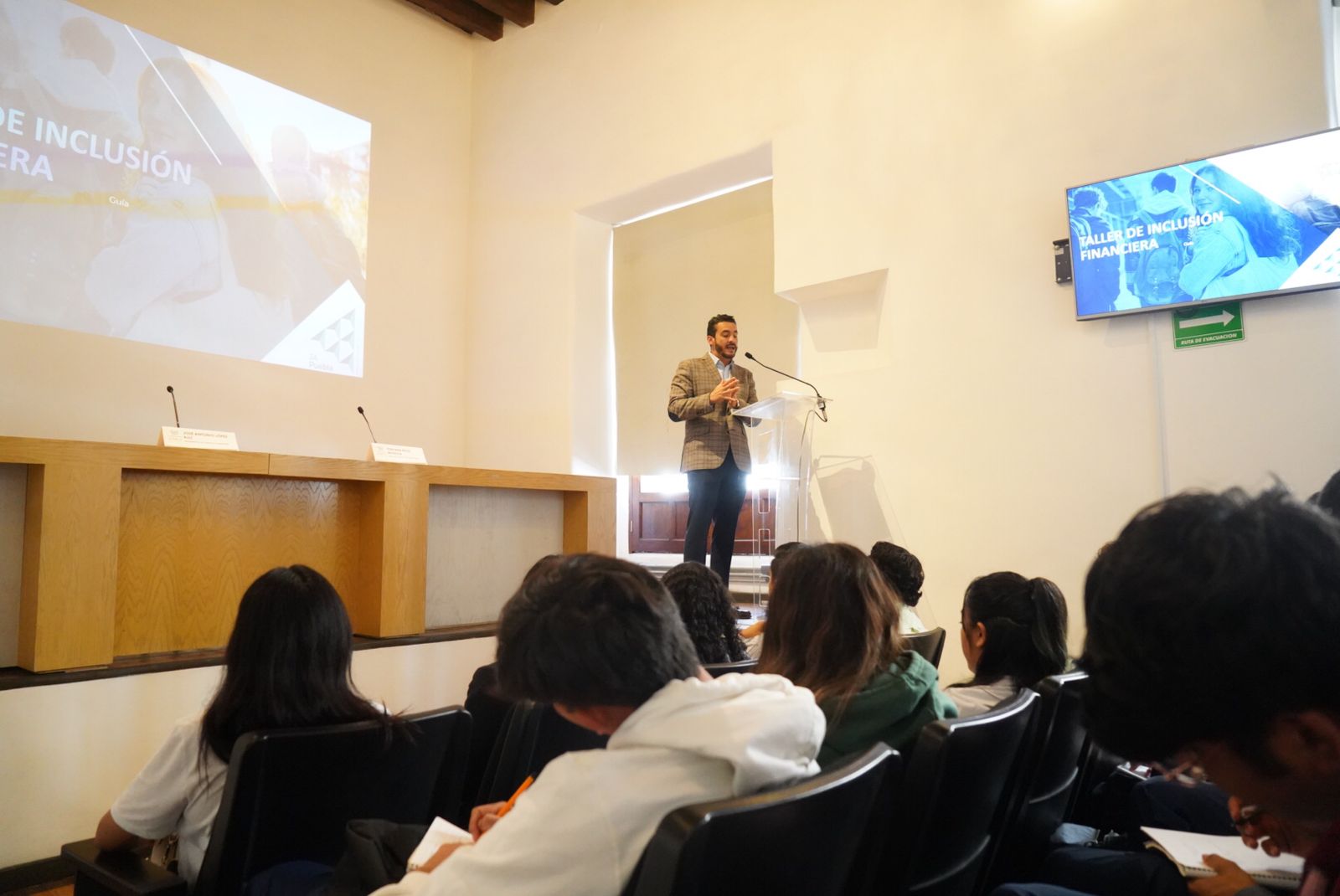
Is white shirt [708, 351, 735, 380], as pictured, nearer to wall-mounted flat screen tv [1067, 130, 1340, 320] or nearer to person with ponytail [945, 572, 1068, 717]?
wall-mounted flat screen tv [1067, 130, 1340, 320]

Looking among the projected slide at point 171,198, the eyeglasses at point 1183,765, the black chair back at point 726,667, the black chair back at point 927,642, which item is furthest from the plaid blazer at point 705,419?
the eyeglasses at point 1183,765

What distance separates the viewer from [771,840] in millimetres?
866

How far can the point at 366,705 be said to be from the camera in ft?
4.98

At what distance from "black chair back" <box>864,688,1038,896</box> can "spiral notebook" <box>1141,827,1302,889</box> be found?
24cm

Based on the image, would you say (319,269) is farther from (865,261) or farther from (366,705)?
(366,705)

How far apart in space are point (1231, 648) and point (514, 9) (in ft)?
22.6

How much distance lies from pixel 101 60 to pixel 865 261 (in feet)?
13.9

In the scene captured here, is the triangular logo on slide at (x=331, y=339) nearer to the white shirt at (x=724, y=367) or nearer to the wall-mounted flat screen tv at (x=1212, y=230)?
the white shirt at (x=724, y=367)

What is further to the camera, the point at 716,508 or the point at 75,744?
the point at 716,508

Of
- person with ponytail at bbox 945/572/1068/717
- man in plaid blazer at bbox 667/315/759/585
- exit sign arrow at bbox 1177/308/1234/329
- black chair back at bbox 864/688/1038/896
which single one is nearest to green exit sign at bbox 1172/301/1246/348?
exit sign arrow at bbox 1177/308/1234/329

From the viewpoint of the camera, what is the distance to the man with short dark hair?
0.57 metres

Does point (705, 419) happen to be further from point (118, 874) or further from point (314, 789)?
point (118, 874)

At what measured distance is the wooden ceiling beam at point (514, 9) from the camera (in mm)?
6383

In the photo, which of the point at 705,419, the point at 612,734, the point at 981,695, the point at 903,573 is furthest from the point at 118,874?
the point at 705,419
